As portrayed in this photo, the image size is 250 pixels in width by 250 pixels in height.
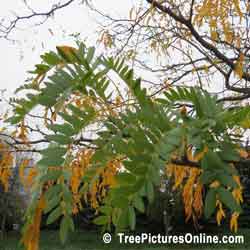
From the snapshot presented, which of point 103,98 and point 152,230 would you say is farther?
point 152,230

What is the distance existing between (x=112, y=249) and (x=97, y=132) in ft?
21.7

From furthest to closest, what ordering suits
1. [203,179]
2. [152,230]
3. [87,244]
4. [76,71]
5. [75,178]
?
[152,230]
[87,244]
[75,178]
[76,71]
[203,179]

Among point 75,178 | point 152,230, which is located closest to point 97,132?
point 75,178

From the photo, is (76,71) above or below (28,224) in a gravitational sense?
above

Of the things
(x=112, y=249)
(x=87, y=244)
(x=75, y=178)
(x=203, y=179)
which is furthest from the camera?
(x=87, y=244)

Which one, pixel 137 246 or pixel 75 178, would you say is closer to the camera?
pixel 75 178

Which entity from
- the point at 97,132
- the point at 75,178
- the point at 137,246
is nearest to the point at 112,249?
the point at 137,246

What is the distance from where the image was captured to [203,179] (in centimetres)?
44

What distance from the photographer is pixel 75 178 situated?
106cm

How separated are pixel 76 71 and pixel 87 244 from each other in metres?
7.31

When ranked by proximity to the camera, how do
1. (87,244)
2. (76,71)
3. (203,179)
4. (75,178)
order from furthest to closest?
1. (87,244)
2. (75,178)
3. (76,71)
4. (203,179)

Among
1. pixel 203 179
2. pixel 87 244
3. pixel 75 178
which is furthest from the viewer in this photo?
pixel 87 244

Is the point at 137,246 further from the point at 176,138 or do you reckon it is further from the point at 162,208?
the point at 176,138

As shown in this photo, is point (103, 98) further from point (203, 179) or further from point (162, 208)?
point (162, 208)
